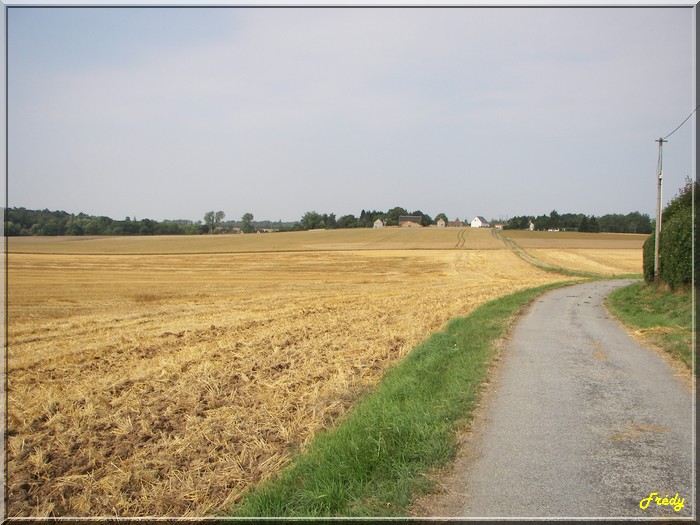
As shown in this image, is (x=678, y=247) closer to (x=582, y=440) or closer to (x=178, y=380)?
(x=582, y=440)

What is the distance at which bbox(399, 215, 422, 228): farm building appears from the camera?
133m

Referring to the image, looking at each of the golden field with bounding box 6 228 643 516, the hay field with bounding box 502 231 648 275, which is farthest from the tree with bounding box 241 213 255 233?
the hay field with bounding box 502 231 648 275

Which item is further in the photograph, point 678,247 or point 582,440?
point 678,247

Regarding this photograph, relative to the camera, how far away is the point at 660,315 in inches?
525

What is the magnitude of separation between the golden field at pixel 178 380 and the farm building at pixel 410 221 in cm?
10869

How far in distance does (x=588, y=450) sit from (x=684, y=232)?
43.4 feet

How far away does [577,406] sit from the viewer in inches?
241

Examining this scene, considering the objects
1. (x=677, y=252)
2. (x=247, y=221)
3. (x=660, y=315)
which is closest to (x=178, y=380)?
(x=660, y=315)

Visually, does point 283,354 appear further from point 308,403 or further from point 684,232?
point 684,232

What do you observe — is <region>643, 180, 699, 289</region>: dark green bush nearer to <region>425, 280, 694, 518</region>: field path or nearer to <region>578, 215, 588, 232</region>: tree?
<region>425, 280, 694, 518</region>: field path

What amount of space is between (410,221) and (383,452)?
132484mm

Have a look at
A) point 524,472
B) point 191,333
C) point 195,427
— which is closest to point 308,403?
point 195,427

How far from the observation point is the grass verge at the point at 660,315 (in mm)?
9477

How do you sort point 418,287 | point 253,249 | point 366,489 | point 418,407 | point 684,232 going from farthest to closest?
1. point 253,249
2. point 418,287
3. point 684,232
4. point 418,407
5. point 366,489
